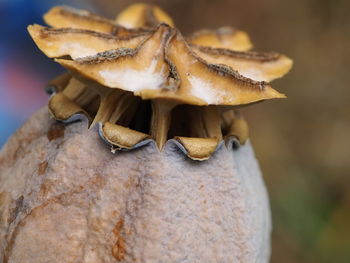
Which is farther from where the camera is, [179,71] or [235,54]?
[235,54]

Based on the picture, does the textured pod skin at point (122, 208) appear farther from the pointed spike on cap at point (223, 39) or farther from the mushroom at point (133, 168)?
the pointed spike on cap at point (223, 39)

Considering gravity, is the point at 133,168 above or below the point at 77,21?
below

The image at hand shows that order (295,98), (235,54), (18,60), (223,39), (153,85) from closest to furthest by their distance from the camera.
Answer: (153,85), (235,54), (223,39), (18,60), (295,98)

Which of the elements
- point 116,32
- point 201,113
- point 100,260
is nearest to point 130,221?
point 100,260

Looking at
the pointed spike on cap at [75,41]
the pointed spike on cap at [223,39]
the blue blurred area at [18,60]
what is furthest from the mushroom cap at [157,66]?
the blue blurred area at [18,60]

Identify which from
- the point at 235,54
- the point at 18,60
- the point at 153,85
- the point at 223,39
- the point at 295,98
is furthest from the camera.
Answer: the point at 295,98

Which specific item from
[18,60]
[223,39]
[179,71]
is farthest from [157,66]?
[18,60]

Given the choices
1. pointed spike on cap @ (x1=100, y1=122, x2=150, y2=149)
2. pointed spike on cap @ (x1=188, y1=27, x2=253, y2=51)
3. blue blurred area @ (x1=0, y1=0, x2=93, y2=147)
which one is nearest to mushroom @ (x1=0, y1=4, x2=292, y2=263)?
pointed spike on cap @ (x1=100, y1=122, x2=150, y2=149)

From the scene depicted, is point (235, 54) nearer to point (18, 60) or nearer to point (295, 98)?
point (18, 60)
